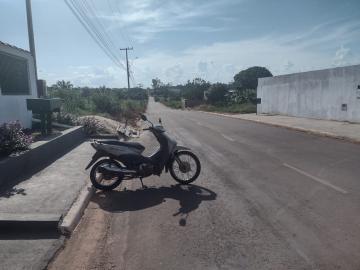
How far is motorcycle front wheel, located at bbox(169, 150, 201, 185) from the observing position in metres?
7.84

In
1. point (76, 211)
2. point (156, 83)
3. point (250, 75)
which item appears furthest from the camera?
point (156, 83)

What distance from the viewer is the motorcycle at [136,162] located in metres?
7.44

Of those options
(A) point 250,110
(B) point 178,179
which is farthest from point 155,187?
(A) point 250,110

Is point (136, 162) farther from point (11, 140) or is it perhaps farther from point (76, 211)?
point (11, 140)

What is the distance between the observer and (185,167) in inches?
309

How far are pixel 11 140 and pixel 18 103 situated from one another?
14.3ft

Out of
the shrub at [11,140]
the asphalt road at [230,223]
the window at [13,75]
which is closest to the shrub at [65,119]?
the window at [13,75]

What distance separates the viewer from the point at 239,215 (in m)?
5.77

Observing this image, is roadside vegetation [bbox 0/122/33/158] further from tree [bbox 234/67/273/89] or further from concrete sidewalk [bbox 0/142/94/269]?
Result: tree [bbox 234/67/273/89]

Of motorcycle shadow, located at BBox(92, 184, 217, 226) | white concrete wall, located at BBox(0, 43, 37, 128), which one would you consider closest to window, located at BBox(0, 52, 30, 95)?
white concrete wall, located at BBox(0, 43, 37, 128)

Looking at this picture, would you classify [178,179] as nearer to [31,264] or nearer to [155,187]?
[155,187]

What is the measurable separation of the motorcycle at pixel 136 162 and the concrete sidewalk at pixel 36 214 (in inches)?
20.8

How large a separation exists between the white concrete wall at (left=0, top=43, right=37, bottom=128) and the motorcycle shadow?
16.7 ft

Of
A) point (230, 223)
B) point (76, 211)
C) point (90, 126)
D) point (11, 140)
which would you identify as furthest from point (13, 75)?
point (230, 223)
